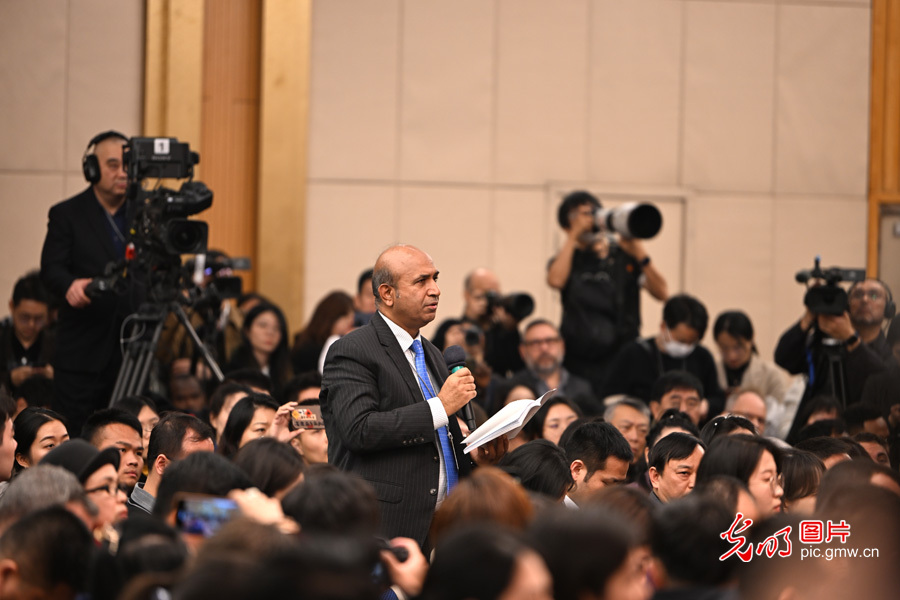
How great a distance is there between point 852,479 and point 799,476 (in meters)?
0.61

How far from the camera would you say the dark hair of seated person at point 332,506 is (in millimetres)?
2461

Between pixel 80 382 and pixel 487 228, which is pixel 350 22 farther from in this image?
pixel 80 382

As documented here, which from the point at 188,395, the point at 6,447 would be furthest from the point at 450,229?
the point at 6,447

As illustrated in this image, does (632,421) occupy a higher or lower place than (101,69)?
lower

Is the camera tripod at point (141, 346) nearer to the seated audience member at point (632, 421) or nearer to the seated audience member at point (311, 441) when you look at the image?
the seated audience member at point (311, 441)

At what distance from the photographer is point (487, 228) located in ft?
25.9

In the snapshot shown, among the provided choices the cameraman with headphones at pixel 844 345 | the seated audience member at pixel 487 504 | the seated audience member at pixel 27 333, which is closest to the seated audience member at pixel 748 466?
the seated audience member at pixel 487 504

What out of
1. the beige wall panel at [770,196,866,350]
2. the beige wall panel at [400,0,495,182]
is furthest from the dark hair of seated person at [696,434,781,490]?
the beige wall panel at [770,196,866,350]

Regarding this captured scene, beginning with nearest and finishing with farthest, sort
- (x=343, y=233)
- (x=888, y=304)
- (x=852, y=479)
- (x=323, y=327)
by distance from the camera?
(x=852, y=479) → (x=888, y=304) → (x=323, y=327) → (x=343, y=233)

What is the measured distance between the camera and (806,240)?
8156 mm

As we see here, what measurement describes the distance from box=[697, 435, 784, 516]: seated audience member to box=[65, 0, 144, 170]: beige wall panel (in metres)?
5.16

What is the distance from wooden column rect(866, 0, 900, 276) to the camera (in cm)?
818

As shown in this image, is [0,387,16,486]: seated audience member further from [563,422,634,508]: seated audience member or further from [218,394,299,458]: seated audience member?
[563,422,634,508]: seated audience member

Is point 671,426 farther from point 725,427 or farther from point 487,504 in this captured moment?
point 487,504
